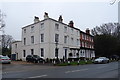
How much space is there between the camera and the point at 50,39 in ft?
125

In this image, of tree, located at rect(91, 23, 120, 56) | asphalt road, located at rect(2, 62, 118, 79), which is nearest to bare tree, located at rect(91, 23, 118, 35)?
tree, located at rect(91, 23, 120, 56)

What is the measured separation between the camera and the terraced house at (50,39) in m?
38.3

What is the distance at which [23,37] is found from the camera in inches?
1850

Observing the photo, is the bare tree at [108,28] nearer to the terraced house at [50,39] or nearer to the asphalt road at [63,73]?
the terraced house at [50,39]

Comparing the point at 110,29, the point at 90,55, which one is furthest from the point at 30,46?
the point at 110,29

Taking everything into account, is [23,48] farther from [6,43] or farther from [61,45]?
[6,43]

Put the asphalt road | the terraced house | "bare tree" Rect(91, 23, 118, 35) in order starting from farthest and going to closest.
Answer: "bare tree" Rect(91, 23, 118, 35) → the terraced house → the asphalt road

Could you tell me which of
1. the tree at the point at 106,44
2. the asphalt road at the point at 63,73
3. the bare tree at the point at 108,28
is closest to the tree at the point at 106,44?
the tree at the point at 106,44

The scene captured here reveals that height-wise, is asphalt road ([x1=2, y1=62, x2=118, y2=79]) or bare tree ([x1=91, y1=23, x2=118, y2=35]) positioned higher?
bare tree ([x1=91, y1=23, x2=118, y2=35])

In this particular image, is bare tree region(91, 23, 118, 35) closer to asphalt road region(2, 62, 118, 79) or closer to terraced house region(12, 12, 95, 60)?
terraced house region(12, 12, 95, 60)

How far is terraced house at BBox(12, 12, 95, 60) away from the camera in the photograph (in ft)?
126

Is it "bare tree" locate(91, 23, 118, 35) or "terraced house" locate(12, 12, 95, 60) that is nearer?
"terraced house" locate(12, 12, 95, 60)

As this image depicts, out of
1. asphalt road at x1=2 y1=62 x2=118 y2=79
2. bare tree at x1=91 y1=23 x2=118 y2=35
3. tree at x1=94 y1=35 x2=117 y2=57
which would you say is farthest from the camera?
bare tree at x1=91 y1=23 x2=118 y2=35

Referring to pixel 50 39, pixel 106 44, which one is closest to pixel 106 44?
pixel 106 44
